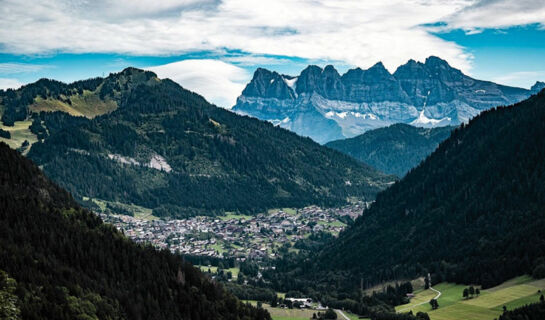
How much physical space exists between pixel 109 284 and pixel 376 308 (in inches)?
3179

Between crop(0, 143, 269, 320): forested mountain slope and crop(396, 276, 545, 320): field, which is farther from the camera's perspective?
crop(396, 276, 545, 320): field

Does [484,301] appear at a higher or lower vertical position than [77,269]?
lower

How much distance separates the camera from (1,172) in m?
167

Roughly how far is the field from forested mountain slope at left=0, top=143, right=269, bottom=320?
158 feet

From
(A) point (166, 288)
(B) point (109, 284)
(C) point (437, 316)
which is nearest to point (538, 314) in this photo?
(C) point (437, 316)

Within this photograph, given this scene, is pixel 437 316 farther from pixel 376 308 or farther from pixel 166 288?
pixel 166 288

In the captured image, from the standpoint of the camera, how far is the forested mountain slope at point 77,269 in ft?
397

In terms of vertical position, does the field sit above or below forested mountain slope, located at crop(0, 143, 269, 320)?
below

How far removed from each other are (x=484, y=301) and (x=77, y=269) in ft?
336

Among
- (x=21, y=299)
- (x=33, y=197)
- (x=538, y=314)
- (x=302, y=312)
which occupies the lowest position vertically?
(x=302, y=312)

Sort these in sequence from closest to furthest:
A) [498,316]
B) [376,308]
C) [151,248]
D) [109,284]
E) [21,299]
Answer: [21,299] → [109,284] → [498,316] → [151,248] → [376,308]

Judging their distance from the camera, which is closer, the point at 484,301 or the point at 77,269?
the point at 77,269

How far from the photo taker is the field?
530 ft

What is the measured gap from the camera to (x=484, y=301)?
172 m
